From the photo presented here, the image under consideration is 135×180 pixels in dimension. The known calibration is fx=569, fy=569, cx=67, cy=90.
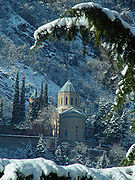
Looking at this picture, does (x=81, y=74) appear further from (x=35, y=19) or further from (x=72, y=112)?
(x=72, y=112)

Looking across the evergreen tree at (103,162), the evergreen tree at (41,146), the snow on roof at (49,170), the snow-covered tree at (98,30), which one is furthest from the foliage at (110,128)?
the snow-covered tree at (98,30)

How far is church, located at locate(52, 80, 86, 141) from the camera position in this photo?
95.6 m

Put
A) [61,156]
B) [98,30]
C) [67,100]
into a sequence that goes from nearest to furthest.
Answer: [98,30]
[61,156]
[67,100]

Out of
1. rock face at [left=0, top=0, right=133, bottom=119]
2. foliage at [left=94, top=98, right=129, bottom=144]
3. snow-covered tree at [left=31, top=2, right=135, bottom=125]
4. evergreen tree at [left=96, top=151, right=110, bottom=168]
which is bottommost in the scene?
evergreen tree at [left=96, top=151, right=110, bottom=168]

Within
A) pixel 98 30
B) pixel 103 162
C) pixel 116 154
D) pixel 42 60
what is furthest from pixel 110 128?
pixel 98 30

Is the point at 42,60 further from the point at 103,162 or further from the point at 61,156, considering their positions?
the point at 103,162

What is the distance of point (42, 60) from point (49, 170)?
130618mm

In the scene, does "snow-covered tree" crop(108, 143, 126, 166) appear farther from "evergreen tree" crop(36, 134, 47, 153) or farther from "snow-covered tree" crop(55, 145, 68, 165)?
"evergreen tree" crop(36, 134, 47, 153)

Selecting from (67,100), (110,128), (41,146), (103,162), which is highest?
(67,100)

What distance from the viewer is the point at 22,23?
487ft

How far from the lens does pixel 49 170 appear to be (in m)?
8.41

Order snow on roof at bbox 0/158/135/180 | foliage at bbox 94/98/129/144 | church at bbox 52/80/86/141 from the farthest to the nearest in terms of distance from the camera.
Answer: church at bbox 52/80/86/141 < foliage at bbox 94/98/129/144 < snow on roof at bbox 0/158/135/180

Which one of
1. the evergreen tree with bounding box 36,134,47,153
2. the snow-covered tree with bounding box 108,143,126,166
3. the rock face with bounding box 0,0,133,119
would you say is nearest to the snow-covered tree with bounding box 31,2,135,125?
the evergreen tree with bounding box 36,134,47,153

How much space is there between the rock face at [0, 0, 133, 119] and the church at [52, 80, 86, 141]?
55.3 feet
